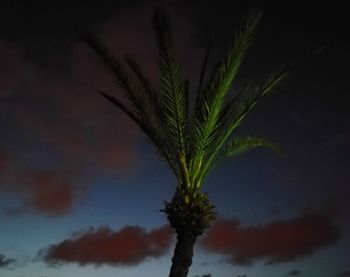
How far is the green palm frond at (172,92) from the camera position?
55.8 ft

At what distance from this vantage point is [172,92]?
58.4 ft

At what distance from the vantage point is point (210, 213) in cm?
1873

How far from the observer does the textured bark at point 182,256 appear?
1817cm

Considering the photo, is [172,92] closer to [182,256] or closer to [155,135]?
[155,135]

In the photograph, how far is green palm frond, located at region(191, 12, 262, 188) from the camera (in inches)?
677

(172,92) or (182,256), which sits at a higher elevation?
(172,92)

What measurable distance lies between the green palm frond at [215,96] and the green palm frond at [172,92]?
0.38 m

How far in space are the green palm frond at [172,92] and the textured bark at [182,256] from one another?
72.6 inches

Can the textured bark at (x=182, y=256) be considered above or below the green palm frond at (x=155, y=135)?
below

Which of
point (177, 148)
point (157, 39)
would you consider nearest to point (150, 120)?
point (177, 148)

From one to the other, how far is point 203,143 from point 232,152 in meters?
1.55

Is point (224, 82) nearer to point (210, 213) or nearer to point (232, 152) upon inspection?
point (232, 152)

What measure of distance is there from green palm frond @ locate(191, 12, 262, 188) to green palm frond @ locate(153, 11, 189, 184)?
15.1 inches

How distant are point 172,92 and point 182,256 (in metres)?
5.21
